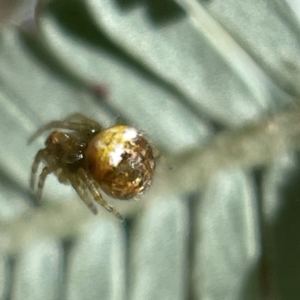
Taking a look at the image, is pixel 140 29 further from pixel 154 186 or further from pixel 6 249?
pixel 6 249

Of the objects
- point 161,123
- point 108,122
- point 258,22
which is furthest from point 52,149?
point 258,22

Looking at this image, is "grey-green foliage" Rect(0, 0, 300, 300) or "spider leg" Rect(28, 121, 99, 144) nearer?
"grey-green foliage" Rect(0, 0, 300, 300)

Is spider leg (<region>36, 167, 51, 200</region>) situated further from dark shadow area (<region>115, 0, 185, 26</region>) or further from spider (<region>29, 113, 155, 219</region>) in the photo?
dark shadow area (<region>115, 0, 185, 26</region>)

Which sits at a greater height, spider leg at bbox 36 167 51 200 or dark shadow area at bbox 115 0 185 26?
dark shadow area at bbox 115 0 185 26

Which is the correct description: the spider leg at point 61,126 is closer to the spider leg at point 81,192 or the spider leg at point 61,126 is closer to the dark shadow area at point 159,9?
the spider leg at point 81,192

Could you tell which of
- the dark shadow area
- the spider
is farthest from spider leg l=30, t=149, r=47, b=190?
the dark shadow area

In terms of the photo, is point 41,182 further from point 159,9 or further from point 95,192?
point 159,9

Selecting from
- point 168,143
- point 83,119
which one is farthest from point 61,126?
point 168,143

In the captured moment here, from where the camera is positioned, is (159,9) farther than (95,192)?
No
